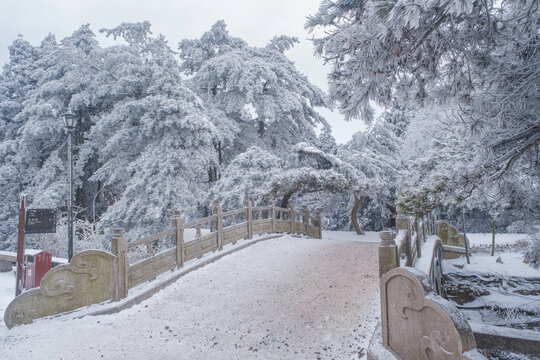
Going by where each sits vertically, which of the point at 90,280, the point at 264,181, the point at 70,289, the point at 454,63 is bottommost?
the point at 70,289

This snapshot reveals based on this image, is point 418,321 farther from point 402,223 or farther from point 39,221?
point 39,221

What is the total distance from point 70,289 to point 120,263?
32.0 inches

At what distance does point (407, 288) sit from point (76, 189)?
19.0m

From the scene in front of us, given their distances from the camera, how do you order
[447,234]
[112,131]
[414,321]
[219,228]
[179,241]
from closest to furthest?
[414,321]
[179,241]
[219,228]
[447,234]
[112,131]

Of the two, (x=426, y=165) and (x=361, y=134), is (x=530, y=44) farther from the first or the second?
(x=361, y=134)

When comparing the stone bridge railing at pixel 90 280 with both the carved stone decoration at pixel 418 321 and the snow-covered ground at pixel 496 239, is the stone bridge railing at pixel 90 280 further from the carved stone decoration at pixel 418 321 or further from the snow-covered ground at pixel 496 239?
the snow-covered ground at pixel 496 239

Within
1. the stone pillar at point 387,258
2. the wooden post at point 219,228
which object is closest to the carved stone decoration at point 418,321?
the stone pillar at point 387,258

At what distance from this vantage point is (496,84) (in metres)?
3.60

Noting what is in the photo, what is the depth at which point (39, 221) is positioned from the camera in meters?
5.74

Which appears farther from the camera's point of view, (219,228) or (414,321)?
(219,228)

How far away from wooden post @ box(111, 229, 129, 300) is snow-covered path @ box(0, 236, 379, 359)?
38cm

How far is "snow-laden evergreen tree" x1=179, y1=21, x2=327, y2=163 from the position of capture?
16578 millimetres

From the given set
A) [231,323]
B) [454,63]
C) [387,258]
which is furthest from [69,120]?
[454,63]

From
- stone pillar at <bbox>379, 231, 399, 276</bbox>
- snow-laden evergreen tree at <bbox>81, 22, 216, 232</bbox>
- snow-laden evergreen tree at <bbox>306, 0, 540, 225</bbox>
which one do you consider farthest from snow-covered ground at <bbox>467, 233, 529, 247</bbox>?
stone pillar at <bbox>379, 231, 399, 276</bbox>
